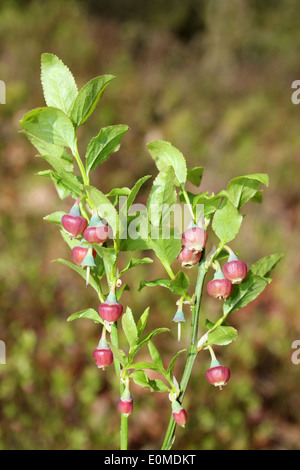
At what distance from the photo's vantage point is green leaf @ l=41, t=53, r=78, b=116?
1.61 feet

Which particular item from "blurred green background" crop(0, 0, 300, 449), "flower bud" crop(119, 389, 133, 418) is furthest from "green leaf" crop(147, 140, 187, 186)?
"blurred green background" crop(0, 0, 300, 449)

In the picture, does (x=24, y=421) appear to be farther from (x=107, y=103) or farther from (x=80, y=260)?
(x=107, y=103)

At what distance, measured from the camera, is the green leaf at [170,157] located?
1.61ft

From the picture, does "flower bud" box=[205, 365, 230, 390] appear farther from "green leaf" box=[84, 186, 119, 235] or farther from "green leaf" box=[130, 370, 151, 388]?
"green leaf" box=[84, 186, 119, 235]

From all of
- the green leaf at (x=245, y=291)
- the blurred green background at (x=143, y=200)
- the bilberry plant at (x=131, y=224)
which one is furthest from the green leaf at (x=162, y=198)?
the blurred green background at (x=143, y=200)

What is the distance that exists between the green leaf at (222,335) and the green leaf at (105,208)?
15cm

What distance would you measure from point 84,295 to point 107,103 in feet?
6.40

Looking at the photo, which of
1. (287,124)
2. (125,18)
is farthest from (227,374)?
(125,18)

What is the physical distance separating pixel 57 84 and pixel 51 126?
52mm

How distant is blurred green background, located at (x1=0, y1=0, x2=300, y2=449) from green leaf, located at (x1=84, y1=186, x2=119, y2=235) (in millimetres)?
1110

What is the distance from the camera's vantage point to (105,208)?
44 cm

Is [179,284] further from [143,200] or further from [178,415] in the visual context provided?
[143,200]

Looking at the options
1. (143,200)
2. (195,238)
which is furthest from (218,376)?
(143,200)
